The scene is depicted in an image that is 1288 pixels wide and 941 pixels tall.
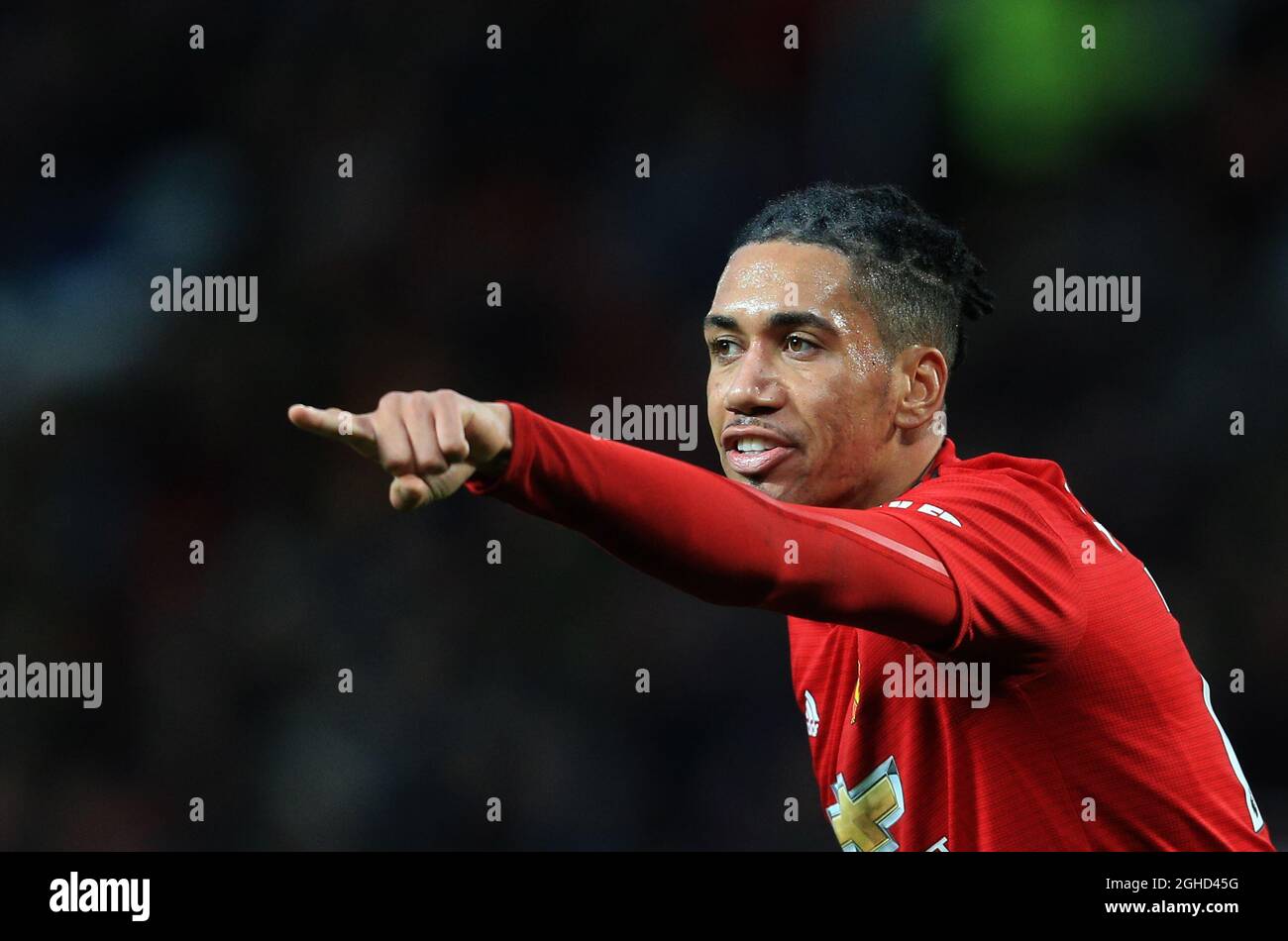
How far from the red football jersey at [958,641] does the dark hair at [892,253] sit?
328 millimetres

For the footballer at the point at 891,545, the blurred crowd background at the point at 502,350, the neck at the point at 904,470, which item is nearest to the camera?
the footballer at the point at 891,545

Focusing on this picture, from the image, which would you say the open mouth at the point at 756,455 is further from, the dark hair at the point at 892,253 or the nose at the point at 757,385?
the dark hair at the point at 892,253

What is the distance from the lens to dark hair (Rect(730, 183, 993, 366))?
10.9ft

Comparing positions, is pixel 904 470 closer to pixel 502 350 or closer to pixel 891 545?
pixel 891 545

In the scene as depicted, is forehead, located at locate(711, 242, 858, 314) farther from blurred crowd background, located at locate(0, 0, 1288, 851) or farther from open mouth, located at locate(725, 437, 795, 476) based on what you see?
blurred crowd background, located at locate(0, 0, 1288, 851)

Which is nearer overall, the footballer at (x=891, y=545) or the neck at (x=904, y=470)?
the footballer at (x=891, y=545)

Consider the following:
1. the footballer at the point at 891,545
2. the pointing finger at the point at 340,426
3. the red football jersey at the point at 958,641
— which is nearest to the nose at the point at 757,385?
the footballer at the point at 891,545

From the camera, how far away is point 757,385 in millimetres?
3201

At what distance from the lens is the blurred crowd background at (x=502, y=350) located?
580 cm

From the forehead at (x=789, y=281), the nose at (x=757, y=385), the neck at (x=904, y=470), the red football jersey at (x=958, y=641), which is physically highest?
the forehead at (x=789, y=281)

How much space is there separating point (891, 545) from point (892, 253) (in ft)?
4.08

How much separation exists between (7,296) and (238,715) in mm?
1986

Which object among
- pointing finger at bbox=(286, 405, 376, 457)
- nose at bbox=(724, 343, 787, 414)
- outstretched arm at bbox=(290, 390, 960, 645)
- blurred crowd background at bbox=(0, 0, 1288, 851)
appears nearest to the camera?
pointing finger at bbox=(286, 405, 376, 457)

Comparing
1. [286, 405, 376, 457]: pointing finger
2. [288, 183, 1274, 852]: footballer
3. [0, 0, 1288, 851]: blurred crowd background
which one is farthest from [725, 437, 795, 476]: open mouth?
[0, 0, 1288, 851]: blurred crowd background
